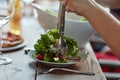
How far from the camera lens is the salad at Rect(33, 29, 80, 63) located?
113 cm

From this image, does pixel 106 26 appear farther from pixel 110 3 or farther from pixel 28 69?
pixel 110 3

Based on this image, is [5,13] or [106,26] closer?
[106,26]

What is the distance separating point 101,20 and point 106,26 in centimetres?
3

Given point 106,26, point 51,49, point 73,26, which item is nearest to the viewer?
point 106,26

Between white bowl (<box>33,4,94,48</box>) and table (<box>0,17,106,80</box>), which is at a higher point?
white bowl (<box>33,4,94,48</box>)

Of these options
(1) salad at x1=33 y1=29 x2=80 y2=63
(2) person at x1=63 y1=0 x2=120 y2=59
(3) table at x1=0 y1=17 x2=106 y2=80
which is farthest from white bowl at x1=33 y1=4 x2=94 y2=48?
(2) person at x1=63 y1=0 x2=120 y2=59

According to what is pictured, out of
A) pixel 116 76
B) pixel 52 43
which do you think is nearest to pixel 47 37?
pixel 52 43

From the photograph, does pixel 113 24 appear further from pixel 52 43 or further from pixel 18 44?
pixel 18 44

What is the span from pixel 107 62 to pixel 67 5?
0.61 metres

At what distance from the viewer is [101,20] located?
3.36ft

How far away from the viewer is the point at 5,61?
1156 millimetres

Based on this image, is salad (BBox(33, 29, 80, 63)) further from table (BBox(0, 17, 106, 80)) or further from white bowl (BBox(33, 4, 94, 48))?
white bowl (BBox(33, 4, 94, 48))

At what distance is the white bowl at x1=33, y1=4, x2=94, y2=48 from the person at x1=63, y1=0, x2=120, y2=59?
294mm

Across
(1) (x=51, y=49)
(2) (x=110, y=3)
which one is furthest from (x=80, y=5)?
(2) (x=110, y=3)
